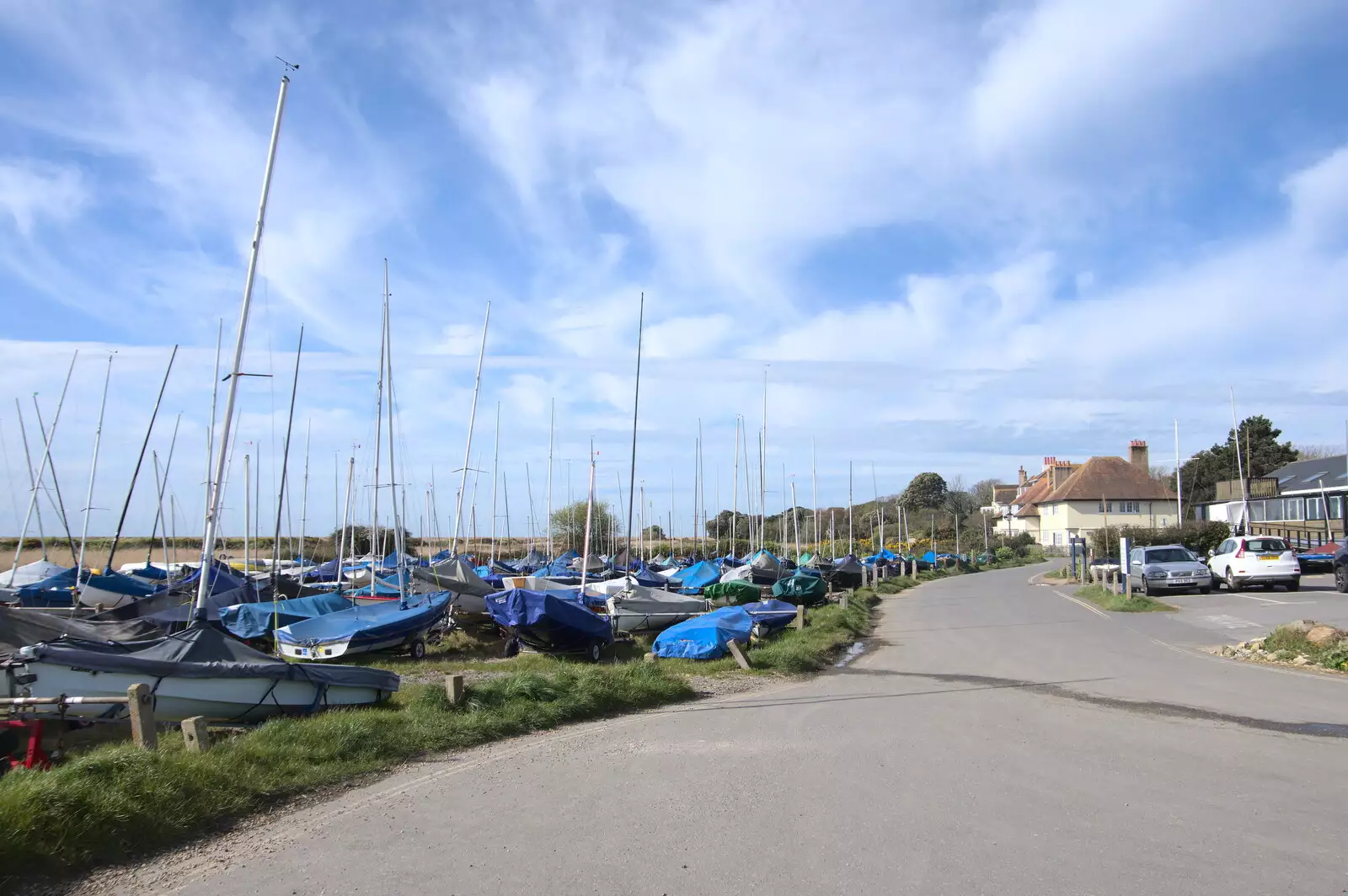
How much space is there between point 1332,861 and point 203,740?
8833mm

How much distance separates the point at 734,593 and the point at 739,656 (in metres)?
12.4

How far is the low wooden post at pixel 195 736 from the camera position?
8.55 meters

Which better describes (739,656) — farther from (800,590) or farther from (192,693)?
(800,590)

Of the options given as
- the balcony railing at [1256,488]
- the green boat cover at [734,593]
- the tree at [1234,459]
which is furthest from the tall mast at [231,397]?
the tree at [1234,459]

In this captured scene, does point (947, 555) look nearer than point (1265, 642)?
No

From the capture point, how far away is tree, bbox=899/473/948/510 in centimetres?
11562

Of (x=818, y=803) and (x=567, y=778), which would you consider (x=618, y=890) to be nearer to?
(x=818, y=803)

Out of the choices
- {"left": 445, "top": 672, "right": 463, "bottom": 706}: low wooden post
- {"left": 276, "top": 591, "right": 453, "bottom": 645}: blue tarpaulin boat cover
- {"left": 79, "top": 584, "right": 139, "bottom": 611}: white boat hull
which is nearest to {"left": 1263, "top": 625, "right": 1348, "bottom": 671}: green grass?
{"left": 445, "top": 672, "right": 463, "bottom": 706}: low wooden post

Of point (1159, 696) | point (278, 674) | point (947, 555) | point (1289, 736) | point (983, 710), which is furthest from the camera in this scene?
point (947, 555)

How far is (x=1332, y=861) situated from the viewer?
19.9 feet

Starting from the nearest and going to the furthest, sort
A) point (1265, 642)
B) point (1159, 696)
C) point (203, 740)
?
point (203, 740), point (1159, 696), point (1265, 642)

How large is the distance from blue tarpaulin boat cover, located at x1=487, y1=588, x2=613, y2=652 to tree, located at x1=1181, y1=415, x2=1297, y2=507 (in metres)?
61.0

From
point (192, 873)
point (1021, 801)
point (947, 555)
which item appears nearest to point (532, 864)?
point (192, 873)

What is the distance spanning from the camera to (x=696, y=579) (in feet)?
126
